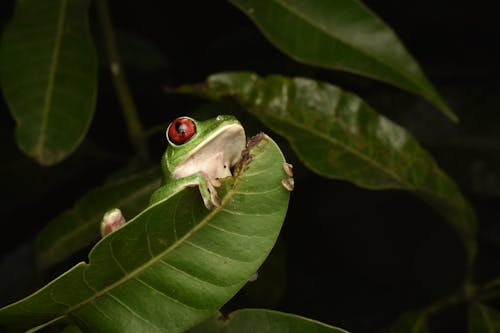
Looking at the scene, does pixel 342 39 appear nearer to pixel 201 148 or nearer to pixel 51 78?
pixel 201 148

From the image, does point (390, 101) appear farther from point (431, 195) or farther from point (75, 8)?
point (75, 8)

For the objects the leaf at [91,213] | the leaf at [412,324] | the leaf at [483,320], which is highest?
the leaf at [91,213]

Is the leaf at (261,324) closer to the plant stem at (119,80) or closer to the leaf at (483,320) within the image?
the leaf at (483,320)

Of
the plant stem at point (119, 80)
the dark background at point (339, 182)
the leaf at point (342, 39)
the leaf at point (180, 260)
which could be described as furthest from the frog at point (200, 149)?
the dark background at point (339, 182)

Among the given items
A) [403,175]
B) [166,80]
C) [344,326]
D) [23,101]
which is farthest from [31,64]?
[344,326]

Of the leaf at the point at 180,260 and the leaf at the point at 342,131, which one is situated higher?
the leaf at the point at 180,260

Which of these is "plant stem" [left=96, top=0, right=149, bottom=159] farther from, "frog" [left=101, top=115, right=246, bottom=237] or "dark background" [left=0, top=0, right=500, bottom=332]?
"frog" [left=101, top=115, right=246, bottom=237]

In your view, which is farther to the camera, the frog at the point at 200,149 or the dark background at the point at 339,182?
the dark background at the point at 339,182

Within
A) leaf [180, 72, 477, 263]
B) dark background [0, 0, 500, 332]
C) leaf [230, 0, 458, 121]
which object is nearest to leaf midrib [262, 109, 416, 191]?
leaf [180, 72, 477, 263]
